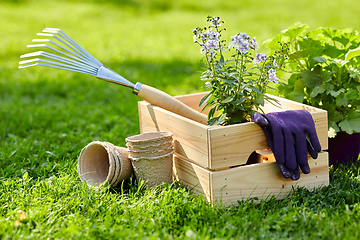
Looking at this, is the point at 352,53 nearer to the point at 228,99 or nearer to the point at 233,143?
the point at 228,99

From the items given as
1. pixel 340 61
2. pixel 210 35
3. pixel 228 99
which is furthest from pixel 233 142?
pixel 340 61

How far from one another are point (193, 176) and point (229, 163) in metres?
0.25

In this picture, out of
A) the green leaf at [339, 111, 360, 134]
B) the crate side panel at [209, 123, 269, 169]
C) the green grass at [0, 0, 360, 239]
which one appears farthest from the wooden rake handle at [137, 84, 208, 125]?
the green leaf at [339, 111, 360, 134]

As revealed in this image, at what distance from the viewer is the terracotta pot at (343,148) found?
271cm

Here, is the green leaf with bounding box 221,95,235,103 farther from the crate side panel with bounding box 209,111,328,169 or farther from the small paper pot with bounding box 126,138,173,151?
the small paper pot with bounding box 126,138,173,151

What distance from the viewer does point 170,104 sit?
2512mm

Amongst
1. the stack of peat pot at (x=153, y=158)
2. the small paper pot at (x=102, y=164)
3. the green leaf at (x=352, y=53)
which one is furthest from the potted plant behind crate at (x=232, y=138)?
the green leaf at (x=352, y=53)

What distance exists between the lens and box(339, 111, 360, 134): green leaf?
8.34ft

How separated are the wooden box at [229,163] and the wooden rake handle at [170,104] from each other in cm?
8

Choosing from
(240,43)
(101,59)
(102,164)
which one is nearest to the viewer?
(240,43)

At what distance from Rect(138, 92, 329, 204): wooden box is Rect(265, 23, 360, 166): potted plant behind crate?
293mm

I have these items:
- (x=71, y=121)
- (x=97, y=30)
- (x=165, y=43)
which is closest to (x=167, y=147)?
(x=71, y=121)

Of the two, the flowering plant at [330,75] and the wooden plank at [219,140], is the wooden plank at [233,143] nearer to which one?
the wooden plank at [219,140]

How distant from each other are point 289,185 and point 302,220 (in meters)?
0.38
